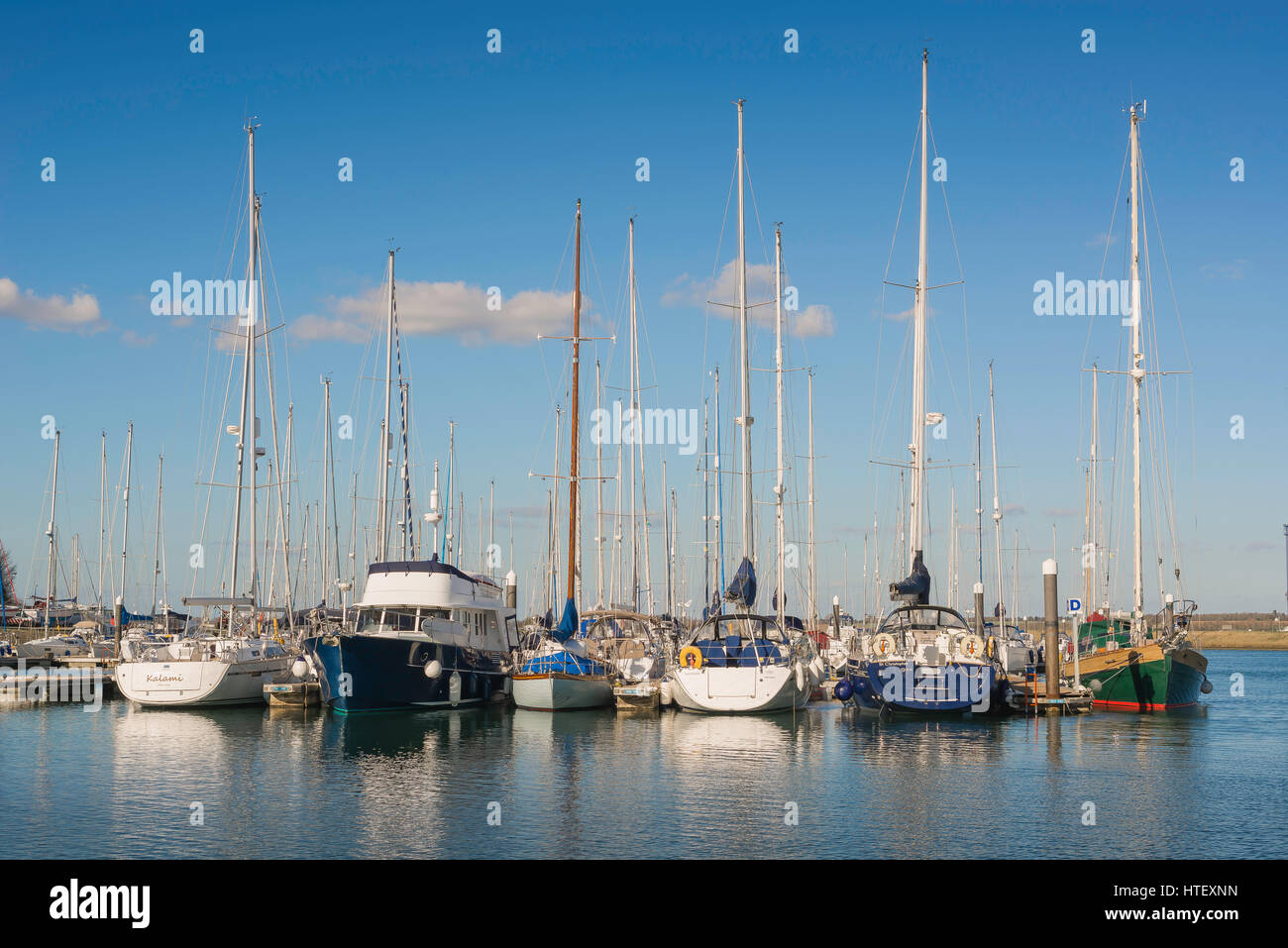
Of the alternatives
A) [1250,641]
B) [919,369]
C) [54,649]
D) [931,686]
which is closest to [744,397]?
[919,369]

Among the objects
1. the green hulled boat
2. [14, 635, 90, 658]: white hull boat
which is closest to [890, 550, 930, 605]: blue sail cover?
the green hulled boat

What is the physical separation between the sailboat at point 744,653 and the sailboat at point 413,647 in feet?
26.6

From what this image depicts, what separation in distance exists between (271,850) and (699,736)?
18404 millimetres

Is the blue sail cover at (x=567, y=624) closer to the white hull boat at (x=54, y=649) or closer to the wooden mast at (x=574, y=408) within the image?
the wooden mast at (x=574, y=408)

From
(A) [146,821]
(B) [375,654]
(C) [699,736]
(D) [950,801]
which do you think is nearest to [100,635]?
(B) [375,654]

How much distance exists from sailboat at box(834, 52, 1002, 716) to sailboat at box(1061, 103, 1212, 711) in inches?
233

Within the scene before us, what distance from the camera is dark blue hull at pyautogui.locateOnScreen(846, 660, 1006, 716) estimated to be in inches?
1531

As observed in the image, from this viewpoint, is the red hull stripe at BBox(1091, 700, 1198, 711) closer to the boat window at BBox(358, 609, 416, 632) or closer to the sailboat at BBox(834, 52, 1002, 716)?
the sailboat at BBox(834, 52, 1002, 716)

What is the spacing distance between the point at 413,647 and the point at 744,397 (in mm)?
16347

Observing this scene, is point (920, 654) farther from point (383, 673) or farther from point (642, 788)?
point (383, 673)

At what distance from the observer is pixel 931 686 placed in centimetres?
3891

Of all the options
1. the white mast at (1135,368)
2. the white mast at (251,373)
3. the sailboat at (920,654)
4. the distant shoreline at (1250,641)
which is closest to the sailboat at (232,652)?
the white mast at (251,373)
